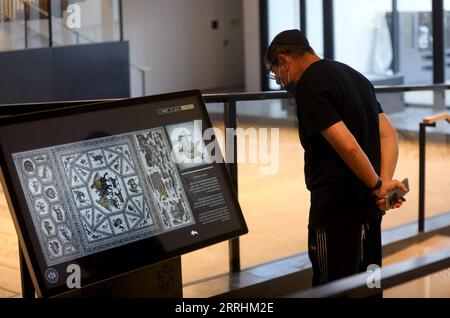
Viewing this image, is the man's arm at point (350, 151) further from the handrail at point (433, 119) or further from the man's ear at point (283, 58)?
the handrail at point (433, 119)

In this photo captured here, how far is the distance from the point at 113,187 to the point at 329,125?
31.3 inches

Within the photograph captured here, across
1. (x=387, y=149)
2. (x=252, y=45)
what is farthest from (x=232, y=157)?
(x=252, y=45)

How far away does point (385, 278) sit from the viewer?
1.71 m

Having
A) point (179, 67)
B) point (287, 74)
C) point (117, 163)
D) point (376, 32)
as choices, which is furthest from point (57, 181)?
point (179, 67)

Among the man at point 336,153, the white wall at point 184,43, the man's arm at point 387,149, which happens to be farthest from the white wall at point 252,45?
the man at point 336,153

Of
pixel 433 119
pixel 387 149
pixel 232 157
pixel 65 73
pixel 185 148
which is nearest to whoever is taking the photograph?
pixel 185 148

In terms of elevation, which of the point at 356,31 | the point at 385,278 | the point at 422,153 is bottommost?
the point at 422,153

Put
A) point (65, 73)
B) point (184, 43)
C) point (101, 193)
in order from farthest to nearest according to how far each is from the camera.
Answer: point (184, 43) < point (65, 73) < point (101, 193)

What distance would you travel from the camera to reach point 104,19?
44.9ft

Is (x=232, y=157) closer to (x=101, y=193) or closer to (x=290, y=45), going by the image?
(x=290, y=45)

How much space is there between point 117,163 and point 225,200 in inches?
15.3

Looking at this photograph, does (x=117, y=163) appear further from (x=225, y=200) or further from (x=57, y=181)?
(x=225, y=200)

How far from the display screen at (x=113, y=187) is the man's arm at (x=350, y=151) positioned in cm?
40

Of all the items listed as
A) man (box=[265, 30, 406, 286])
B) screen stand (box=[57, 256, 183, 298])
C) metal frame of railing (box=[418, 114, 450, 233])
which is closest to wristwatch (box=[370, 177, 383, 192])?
man (box=[265, 30, 406, 286])
